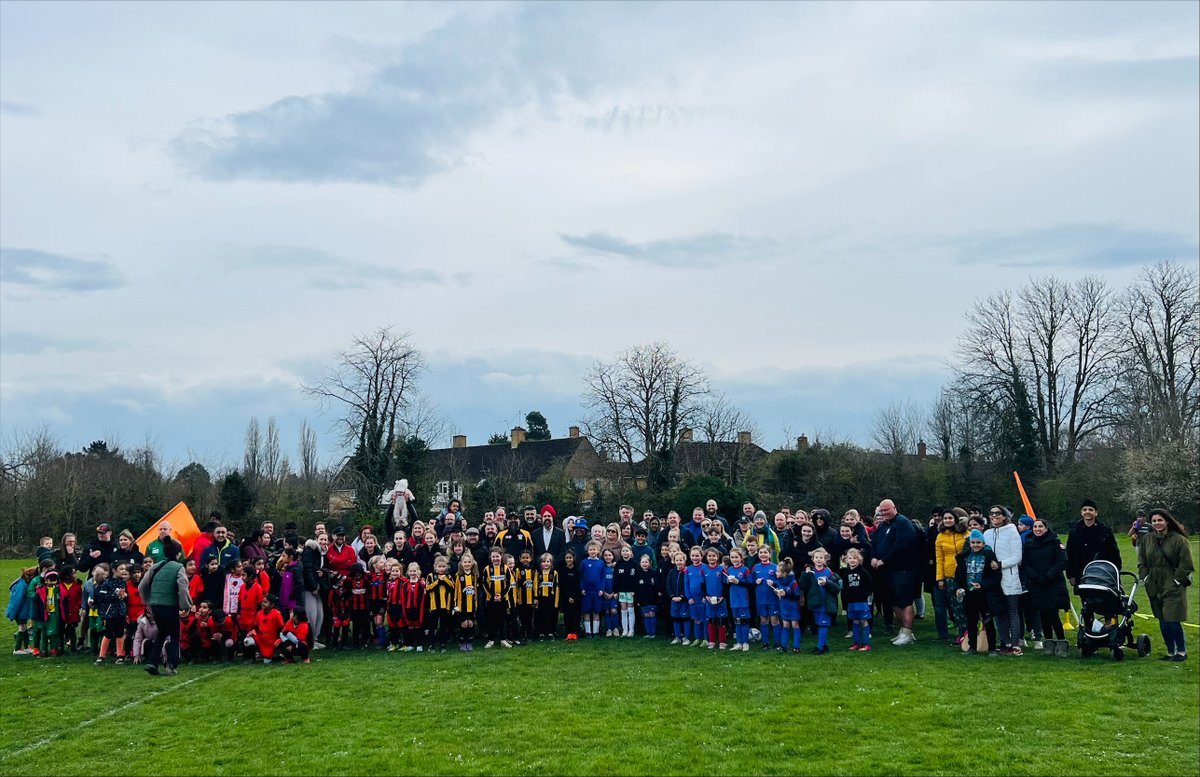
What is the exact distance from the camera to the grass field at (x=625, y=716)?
758 cm

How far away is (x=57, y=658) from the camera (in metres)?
13.9

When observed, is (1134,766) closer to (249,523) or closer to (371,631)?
(371,631)

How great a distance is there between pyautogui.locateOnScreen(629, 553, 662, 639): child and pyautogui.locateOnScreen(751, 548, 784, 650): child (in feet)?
5.77

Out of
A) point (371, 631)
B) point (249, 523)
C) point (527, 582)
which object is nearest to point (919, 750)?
point (527, 582)

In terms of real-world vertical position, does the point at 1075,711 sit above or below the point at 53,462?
below

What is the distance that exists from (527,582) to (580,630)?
1.34m

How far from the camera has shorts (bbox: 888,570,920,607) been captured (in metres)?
13.0

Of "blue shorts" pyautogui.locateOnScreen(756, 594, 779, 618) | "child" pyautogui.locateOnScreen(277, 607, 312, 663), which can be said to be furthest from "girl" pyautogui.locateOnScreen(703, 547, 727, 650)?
"child" pyautogui.locateOnScreen(277, 607, 312, 663)

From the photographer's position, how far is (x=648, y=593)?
14.5 meters

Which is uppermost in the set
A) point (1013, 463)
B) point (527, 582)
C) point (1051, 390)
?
point (1051, 390)

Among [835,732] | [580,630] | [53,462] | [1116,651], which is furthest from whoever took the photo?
[53,462]

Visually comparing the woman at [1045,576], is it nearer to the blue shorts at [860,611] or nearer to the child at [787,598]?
the blue shorts at [860,611]

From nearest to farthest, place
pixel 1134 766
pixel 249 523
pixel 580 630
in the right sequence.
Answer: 1. pixel 1134 766
2. pixel 580 630
3. pixel 249 523

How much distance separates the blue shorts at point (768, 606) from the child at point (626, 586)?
205 centimetres
